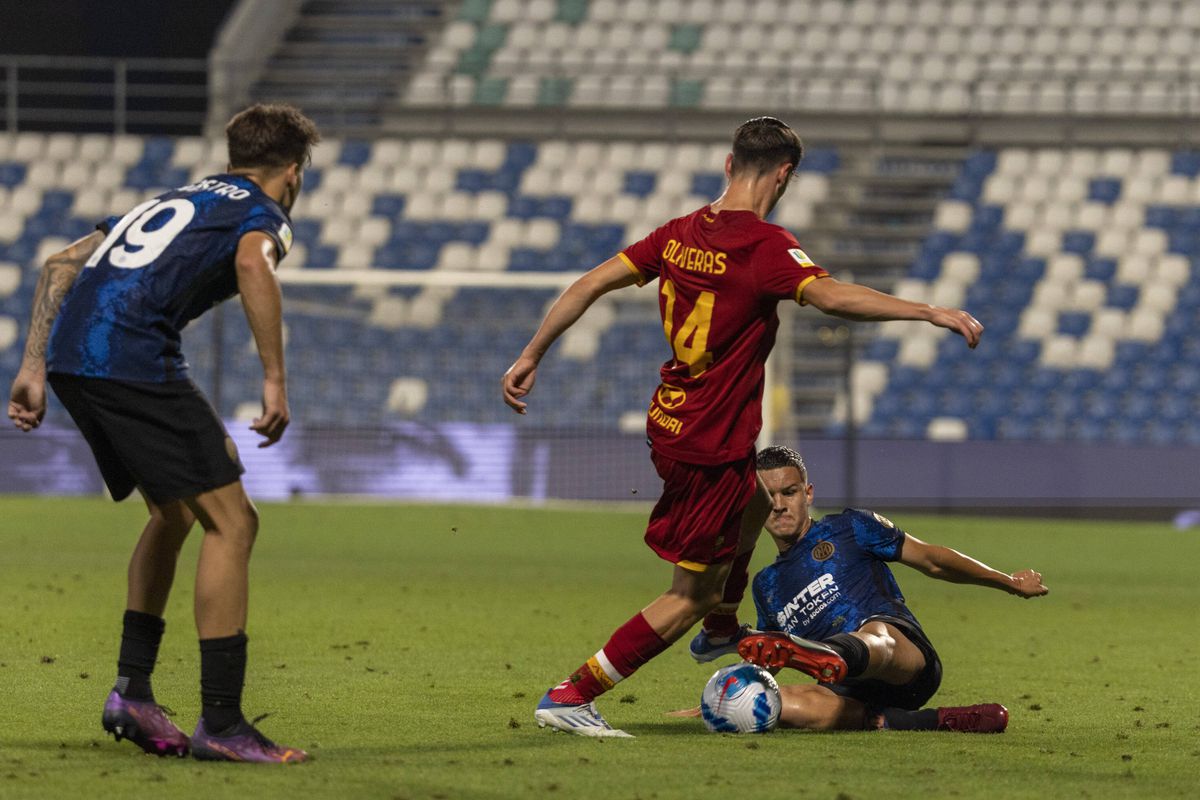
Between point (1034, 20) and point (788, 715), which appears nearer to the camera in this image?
point (788, 715)

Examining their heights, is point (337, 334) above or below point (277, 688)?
above

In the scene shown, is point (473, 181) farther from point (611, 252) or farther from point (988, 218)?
point (988, 218)

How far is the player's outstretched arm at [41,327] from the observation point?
16.4 feet

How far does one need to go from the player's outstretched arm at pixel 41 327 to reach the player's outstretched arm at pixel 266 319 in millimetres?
571

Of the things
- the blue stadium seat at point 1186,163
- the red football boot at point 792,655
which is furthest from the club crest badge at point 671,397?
the blue stadium seat at point 1186,163

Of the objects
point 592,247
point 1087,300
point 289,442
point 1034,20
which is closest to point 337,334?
point 289,442

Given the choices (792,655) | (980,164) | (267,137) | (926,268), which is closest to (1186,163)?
(980,164)

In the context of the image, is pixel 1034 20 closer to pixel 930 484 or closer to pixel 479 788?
pixel 930 484

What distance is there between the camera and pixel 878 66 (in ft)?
85.1

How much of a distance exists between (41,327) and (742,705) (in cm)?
239

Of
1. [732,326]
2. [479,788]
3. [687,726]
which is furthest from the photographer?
[687,726]

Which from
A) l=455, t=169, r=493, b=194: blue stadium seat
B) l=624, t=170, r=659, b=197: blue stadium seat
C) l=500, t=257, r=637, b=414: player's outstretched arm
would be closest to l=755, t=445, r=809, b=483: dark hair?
l=500, t=257, r=637, b=414: player's outstretched arm

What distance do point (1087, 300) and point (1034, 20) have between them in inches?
229

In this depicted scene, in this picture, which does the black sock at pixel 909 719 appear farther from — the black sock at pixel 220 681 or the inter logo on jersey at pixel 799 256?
the black sock at pixel 220 681
